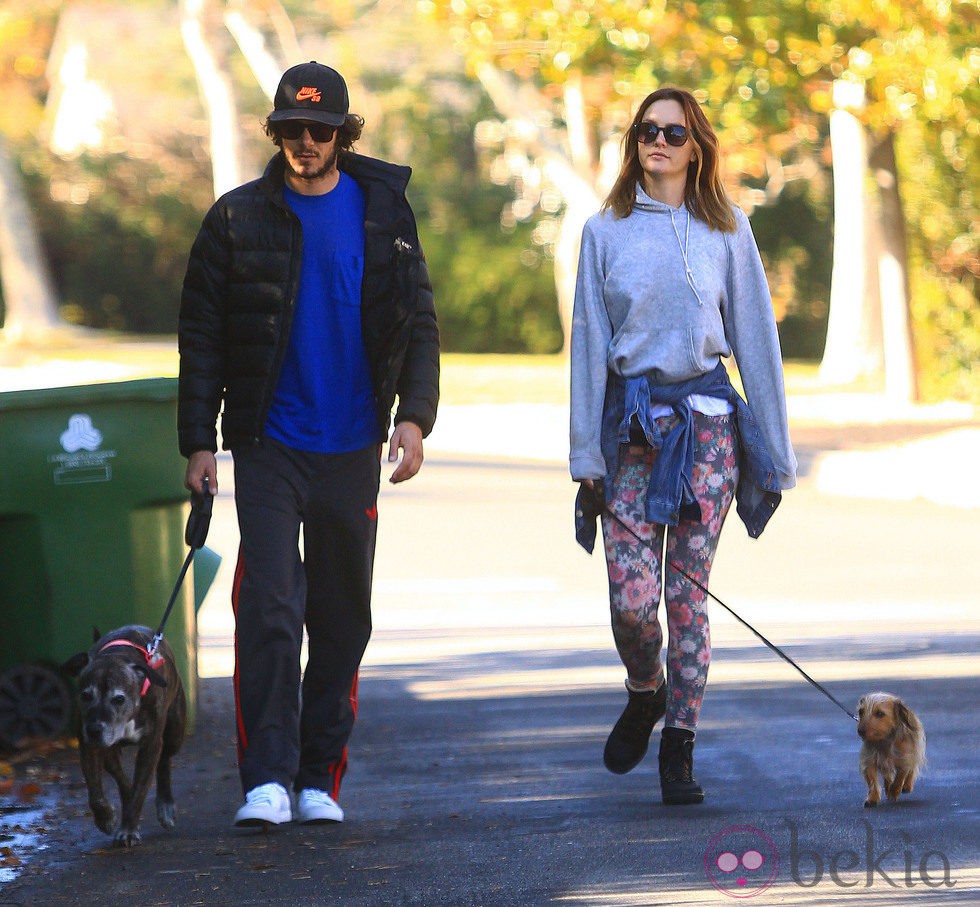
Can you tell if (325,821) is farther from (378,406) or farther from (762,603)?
(762,603)

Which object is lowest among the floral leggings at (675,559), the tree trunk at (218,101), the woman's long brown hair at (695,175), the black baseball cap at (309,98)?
the floral leggings at (675,559)

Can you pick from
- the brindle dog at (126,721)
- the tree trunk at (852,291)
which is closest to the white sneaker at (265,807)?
the brindle dog at (126,721)

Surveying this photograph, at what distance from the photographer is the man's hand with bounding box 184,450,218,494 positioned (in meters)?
5.09

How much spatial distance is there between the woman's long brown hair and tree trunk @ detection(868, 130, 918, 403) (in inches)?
→ 612

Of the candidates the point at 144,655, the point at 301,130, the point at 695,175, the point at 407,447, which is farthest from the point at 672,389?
the point at 144,655

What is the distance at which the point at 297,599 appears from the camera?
201 inches

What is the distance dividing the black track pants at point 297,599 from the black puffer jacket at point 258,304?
135 millimetres

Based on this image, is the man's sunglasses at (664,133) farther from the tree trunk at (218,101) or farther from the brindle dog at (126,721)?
the tree trunk at (218,101)

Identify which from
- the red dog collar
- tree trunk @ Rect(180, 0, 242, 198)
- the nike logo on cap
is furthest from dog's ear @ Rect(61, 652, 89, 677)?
tree trunk @ Rect(180, 0, 242, 198)

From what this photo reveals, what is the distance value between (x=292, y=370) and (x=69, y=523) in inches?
55.0

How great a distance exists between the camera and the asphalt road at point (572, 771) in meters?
4.56

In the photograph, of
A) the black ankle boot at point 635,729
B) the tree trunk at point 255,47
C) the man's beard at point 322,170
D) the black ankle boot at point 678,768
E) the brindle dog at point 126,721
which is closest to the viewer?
the brindle dog at point 126,721

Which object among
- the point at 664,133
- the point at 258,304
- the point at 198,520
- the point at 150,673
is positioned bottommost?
the point at 150,673

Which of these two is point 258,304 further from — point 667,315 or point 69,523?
point 69,523
